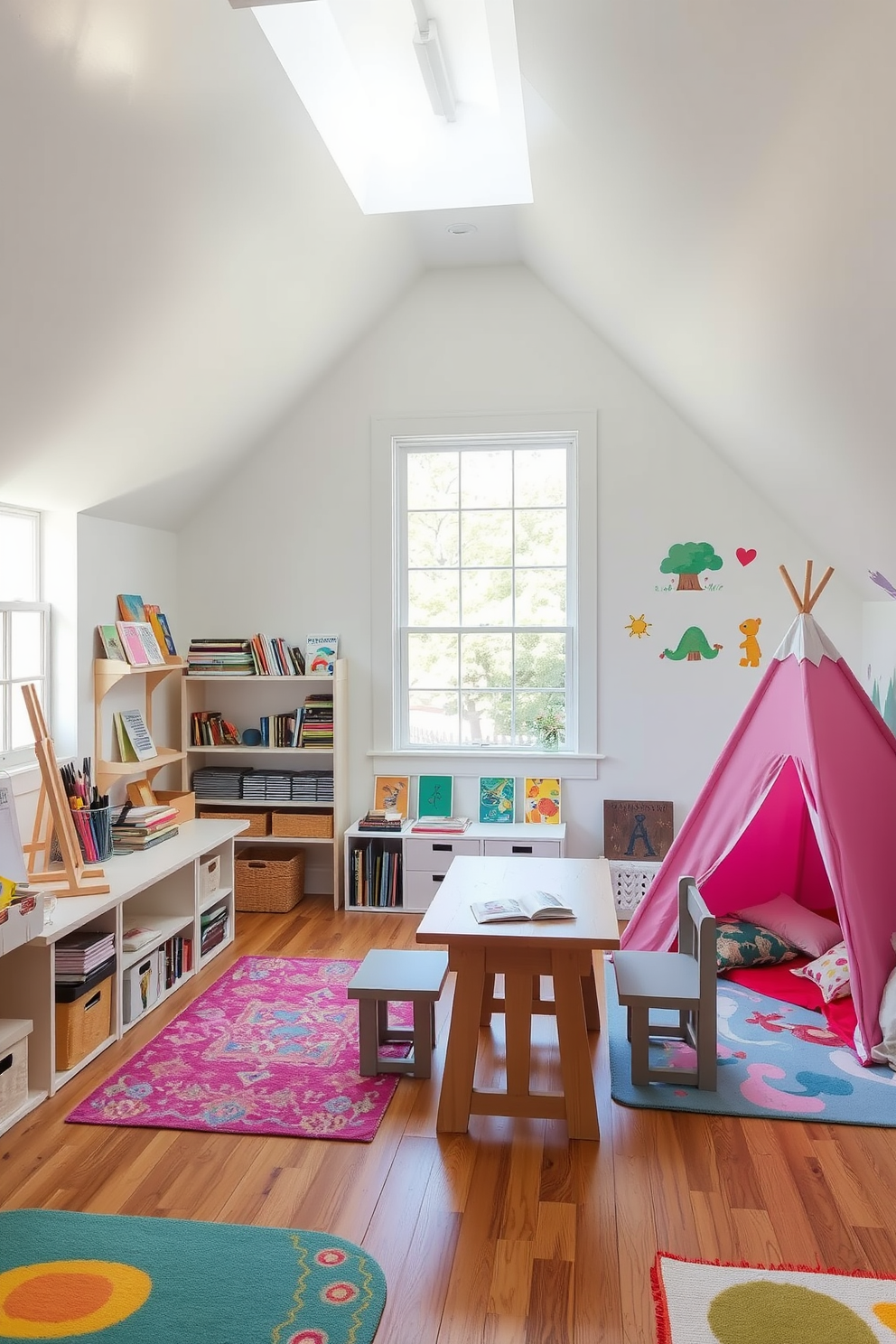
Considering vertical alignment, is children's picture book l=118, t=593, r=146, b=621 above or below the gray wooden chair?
above

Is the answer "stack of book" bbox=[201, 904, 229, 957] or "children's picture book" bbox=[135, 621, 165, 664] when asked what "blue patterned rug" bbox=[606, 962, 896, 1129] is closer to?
"stack of book" bbox=[201, 904, 229, 957]

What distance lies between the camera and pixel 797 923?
4.13 metres

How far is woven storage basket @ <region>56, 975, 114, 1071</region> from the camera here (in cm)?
314

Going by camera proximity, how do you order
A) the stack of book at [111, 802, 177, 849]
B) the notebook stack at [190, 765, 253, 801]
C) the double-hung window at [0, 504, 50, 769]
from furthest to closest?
the notebook stack at [190, 765, 253, 801] → the stack of book at [111, 802, 177, 849] → the double-hung window at [0, 504, 50, 769]

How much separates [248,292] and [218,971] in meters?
2.70

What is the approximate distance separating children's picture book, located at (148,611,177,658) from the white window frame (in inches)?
39.9

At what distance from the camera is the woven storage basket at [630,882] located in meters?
4.89

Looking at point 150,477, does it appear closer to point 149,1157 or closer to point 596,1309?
point 149,1157

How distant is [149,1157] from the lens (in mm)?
2688

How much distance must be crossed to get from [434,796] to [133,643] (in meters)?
1.68

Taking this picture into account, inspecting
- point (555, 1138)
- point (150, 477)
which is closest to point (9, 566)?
point (150, 477)

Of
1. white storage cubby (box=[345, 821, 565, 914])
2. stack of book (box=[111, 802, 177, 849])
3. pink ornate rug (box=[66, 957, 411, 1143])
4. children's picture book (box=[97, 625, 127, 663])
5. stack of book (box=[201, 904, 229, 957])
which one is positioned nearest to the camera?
pink ornate rug (box=[66, 957, 411, 1143])

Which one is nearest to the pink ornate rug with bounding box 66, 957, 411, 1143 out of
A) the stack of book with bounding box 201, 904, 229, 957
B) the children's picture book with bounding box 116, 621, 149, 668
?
the stack of book with bounding box 201, 904, 229, 957

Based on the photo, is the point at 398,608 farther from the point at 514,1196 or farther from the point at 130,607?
the point at 514,1196
